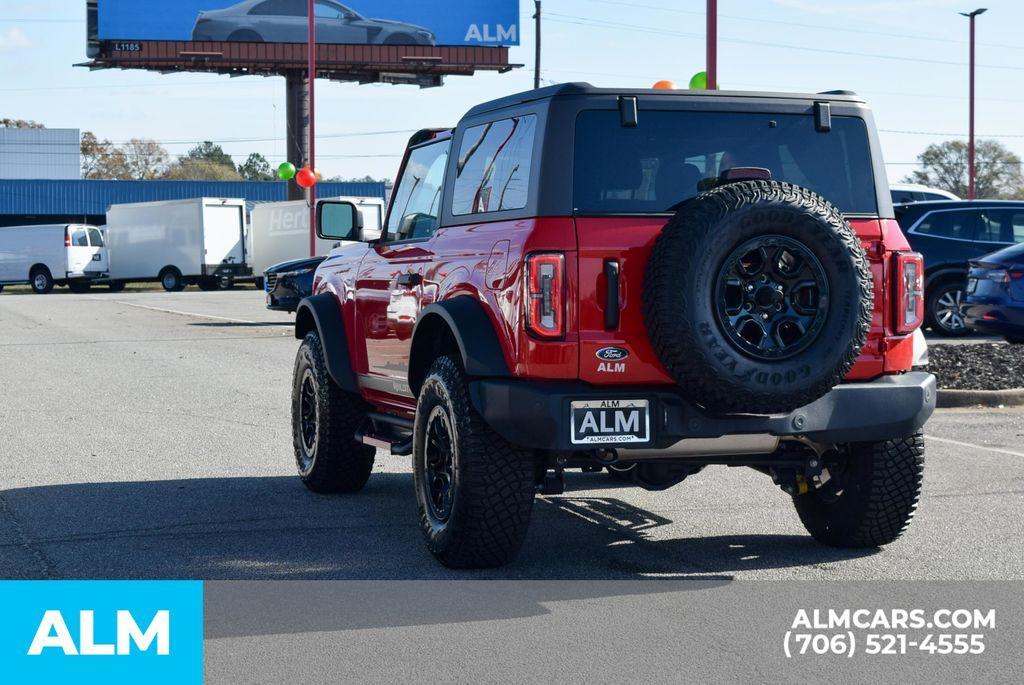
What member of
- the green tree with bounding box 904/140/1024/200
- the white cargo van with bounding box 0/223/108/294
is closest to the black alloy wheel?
the white cargo van with bounding box 0/223/108/294

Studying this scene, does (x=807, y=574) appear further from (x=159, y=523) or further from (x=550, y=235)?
(x=159, y=523)

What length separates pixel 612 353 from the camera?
18.7 feet

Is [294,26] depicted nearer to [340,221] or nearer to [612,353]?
[340,221]

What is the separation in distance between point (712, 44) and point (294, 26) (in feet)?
136

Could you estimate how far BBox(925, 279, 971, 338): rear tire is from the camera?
62.5 ft

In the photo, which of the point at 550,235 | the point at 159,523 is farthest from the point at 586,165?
the point at 159,523

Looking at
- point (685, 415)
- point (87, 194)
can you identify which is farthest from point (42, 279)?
point (685, 415)

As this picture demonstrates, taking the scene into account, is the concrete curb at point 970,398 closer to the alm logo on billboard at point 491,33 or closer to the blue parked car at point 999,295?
the blue parked car at point 999,295

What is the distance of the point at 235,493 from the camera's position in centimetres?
817

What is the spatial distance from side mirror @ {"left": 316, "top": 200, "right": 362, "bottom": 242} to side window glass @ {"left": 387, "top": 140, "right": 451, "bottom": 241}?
0.81ft

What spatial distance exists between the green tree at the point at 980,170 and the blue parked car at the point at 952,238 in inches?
3298

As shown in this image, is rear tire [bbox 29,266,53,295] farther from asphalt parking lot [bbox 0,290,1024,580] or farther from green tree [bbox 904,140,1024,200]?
green tree [bbox 904,140,1024,200]

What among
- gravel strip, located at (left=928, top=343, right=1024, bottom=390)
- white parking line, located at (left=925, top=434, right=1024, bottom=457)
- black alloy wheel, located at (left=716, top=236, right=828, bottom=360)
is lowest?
Result: white parking line, located at (left=925, top=434, right=1024, bottom=457)

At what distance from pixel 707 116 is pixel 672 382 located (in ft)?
4.00
